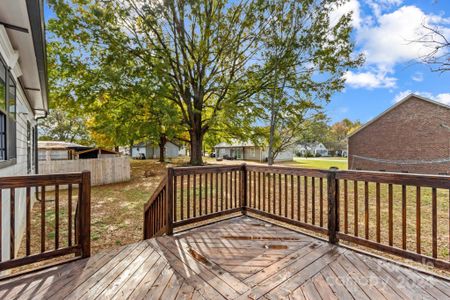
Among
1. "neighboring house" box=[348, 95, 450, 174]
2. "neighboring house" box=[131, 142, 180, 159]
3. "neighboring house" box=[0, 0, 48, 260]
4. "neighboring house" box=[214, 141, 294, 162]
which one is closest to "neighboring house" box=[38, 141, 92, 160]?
"neighboring house" box=[0, 0, 48, 260]

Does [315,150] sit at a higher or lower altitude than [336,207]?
higher

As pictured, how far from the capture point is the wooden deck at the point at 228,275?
1.92 m

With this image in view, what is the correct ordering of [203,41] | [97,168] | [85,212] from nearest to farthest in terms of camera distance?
[85,212] → [97,168] → [203,41]

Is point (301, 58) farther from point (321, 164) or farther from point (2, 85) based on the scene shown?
point (321, 164)

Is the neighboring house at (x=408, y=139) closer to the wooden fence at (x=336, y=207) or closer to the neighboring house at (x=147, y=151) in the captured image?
the wooden fence at (x=336, y=207)

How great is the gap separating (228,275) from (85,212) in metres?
1.70

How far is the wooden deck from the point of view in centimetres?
192

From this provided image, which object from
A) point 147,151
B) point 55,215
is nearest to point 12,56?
point 55,215

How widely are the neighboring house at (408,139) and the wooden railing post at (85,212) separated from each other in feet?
57.6

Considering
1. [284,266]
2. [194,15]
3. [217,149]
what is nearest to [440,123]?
[194,15]

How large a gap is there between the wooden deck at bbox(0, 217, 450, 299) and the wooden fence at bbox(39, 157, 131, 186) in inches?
356

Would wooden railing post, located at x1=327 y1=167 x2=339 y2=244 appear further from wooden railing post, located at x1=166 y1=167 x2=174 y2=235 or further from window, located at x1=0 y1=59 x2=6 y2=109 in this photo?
window, located at x1=0 y1=59 x2=6 y2=109

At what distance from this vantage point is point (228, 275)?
2219 millimetres

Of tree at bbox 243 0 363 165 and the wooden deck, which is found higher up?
tree at bbox 243 0 363 165
